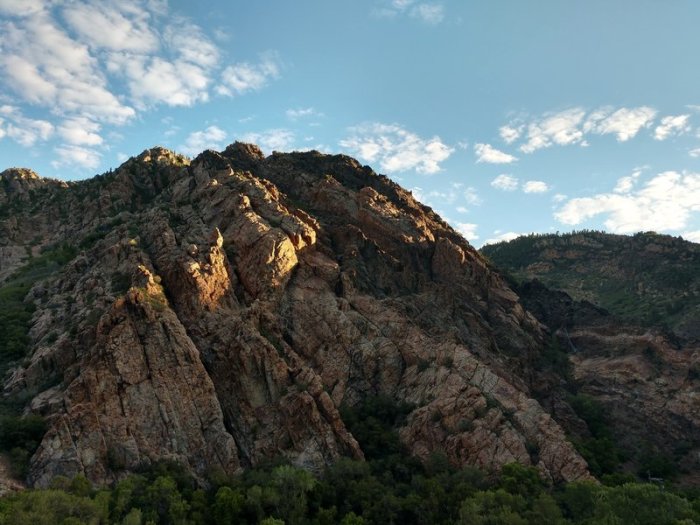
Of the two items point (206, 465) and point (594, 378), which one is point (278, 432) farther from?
point (594, 378)

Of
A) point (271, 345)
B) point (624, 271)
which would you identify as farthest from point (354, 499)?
point (624, 271)

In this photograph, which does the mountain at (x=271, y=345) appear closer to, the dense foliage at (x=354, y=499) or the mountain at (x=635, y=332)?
the mountain at (x=635, y=332)

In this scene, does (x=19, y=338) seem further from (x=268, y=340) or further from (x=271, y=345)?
(x=271, y=345)

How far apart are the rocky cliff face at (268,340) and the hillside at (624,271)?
3709cm

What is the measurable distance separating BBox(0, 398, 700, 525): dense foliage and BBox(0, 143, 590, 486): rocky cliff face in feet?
8.18

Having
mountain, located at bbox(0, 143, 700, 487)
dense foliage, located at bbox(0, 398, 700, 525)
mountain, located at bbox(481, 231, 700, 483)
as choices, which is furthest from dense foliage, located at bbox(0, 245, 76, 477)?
mountain, located at bbox(481, 231, 700, 483)

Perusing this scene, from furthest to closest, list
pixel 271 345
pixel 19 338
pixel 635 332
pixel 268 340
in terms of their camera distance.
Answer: pixel 635 332 < pixel 19 338 < pixel 268 340 < pixel 271 345

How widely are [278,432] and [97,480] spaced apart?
565 inches

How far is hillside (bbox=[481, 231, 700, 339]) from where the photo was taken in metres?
103

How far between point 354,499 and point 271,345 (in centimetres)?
1588

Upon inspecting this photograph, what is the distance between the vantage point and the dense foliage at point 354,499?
38.1 metres

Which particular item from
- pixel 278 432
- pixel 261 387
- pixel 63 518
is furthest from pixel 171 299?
pixel 63 518

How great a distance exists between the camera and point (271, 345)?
52688 mm

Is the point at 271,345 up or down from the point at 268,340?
down
